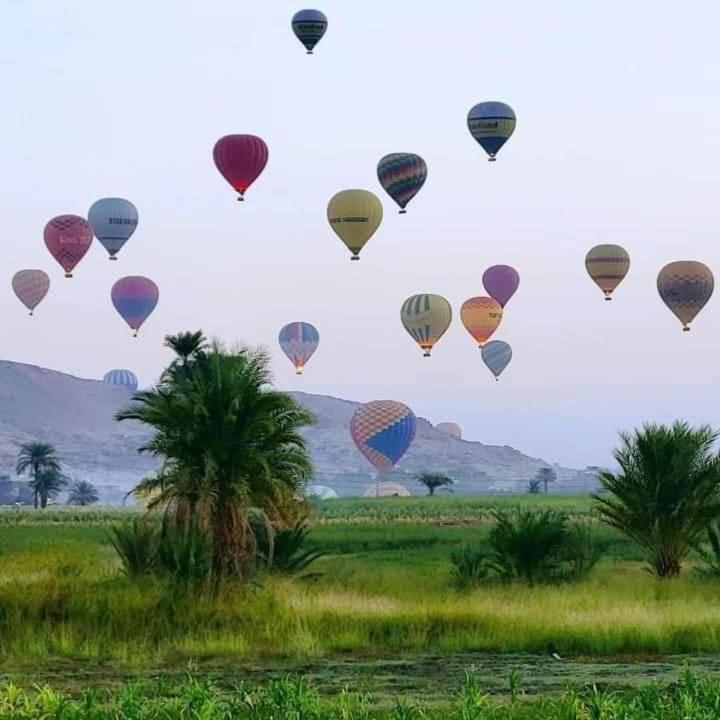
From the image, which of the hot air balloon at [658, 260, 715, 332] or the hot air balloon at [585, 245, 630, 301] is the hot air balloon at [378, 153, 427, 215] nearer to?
the hot air balloon at [585, 245, 630, 301]

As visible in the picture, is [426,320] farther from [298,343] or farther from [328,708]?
[328,708]

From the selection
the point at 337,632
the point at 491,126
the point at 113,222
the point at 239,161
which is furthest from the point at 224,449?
the point at 113,222

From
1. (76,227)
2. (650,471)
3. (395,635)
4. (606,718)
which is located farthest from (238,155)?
(606,718)

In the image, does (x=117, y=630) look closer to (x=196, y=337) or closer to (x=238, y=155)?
(x=196, y=337)

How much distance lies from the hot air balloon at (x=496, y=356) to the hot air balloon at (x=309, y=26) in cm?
5122

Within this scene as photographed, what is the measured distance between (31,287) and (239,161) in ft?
139

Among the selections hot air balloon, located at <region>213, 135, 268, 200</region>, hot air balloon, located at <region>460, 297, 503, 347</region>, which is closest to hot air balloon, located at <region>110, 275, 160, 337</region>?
hot air balloon, located at <region>460, 297, 503, 347</region>

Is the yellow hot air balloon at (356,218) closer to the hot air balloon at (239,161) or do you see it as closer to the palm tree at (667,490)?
the hot air balloon at (239,161)

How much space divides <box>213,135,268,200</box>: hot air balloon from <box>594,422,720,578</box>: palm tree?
117ft

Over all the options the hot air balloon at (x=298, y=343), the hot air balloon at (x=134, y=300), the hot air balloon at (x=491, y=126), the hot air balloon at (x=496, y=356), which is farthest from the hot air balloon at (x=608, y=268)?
the hot air balloon at (x=298, y=343)

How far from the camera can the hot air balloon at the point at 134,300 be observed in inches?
3802

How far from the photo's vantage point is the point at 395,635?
2391 centimetres

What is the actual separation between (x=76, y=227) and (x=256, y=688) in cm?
6841

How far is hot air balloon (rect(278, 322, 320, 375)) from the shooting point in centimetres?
12256
